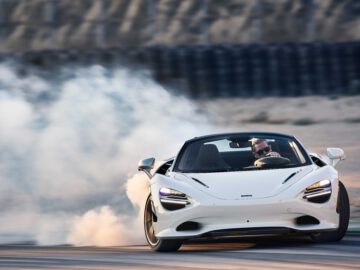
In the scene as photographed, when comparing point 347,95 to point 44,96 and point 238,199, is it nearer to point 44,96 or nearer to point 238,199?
point 44,96

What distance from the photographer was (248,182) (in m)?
10.4

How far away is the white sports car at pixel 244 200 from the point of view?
10102 mm

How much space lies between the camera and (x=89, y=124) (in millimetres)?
22641

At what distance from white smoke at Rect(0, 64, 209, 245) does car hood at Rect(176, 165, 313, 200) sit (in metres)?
2.35

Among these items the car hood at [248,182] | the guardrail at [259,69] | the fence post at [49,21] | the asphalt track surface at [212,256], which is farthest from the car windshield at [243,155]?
the fence post at [49,21]

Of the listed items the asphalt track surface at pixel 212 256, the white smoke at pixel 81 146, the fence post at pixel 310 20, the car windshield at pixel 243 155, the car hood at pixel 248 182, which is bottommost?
the asphalt track surface at pixel 212 256

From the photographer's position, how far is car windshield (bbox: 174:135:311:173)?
11.0 meters

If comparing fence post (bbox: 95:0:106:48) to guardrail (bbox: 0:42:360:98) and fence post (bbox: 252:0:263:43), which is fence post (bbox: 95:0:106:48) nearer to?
guardrail (bbox: 0:42:360:98)

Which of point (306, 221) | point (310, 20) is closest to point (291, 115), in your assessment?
point (310, 20)

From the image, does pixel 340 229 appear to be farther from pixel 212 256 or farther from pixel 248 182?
pixel 212 256

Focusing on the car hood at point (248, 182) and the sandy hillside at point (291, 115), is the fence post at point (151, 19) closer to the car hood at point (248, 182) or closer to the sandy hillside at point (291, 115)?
the sandy hillside at point (291, 115)

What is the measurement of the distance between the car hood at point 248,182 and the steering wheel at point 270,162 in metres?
0.20

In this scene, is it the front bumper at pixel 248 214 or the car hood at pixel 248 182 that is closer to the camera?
the front bumper at pixel 248 214

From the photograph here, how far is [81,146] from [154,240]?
10.9 metres
